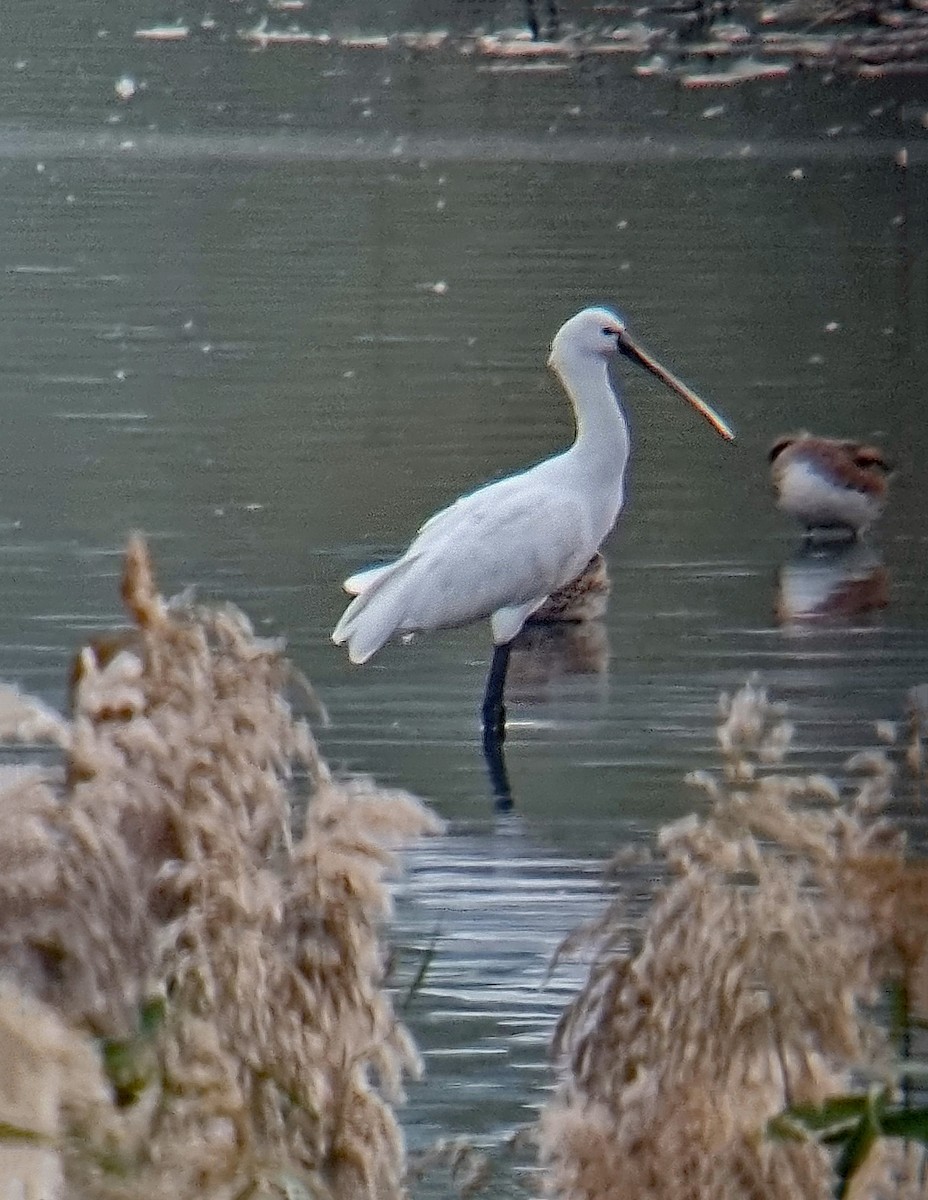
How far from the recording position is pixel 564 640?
3342 millimetres

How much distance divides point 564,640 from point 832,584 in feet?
1.75

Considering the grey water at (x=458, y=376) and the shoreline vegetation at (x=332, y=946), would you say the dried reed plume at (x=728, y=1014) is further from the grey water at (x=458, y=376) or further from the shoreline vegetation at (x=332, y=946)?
the grey water at (x=458, y=376)

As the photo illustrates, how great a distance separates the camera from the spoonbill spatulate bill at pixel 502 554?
2928 mm

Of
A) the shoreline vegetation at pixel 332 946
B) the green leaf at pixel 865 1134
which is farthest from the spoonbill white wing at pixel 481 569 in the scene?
the green leaf at pixel 865 1134

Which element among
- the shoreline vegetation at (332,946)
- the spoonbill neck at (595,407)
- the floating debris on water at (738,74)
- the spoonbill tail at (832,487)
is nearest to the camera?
the shoreline vegetation at (332,946)

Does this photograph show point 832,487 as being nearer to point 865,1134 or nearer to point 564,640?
point 564,640

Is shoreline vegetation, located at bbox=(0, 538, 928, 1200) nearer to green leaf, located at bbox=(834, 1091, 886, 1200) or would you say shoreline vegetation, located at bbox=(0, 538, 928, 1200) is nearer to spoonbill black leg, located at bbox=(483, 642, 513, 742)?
green leaf, located at bbox=(834, 1091, 886, 1200)

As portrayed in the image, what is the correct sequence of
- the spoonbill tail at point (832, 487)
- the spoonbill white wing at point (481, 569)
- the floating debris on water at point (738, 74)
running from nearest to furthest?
the spoonbill white wing at point (481, 569) → the floating debris on water at point (738, 74) → the spoonbill tail at point (832, 487)

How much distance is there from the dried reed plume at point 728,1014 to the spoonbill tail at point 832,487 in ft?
9.94

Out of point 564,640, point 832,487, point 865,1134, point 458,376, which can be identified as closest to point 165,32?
point 564,640

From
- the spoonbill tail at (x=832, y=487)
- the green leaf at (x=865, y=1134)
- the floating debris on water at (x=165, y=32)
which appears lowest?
the spoonbill tail at (x=832, y=487)

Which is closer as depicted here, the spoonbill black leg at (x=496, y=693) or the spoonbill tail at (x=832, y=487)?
the spoonbill black leg at (x=496, y=693)

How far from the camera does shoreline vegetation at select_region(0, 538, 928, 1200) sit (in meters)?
0.88

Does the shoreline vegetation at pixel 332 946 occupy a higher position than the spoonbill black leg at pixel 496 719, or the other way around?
the shoreline vegetation at pixel 332 946
